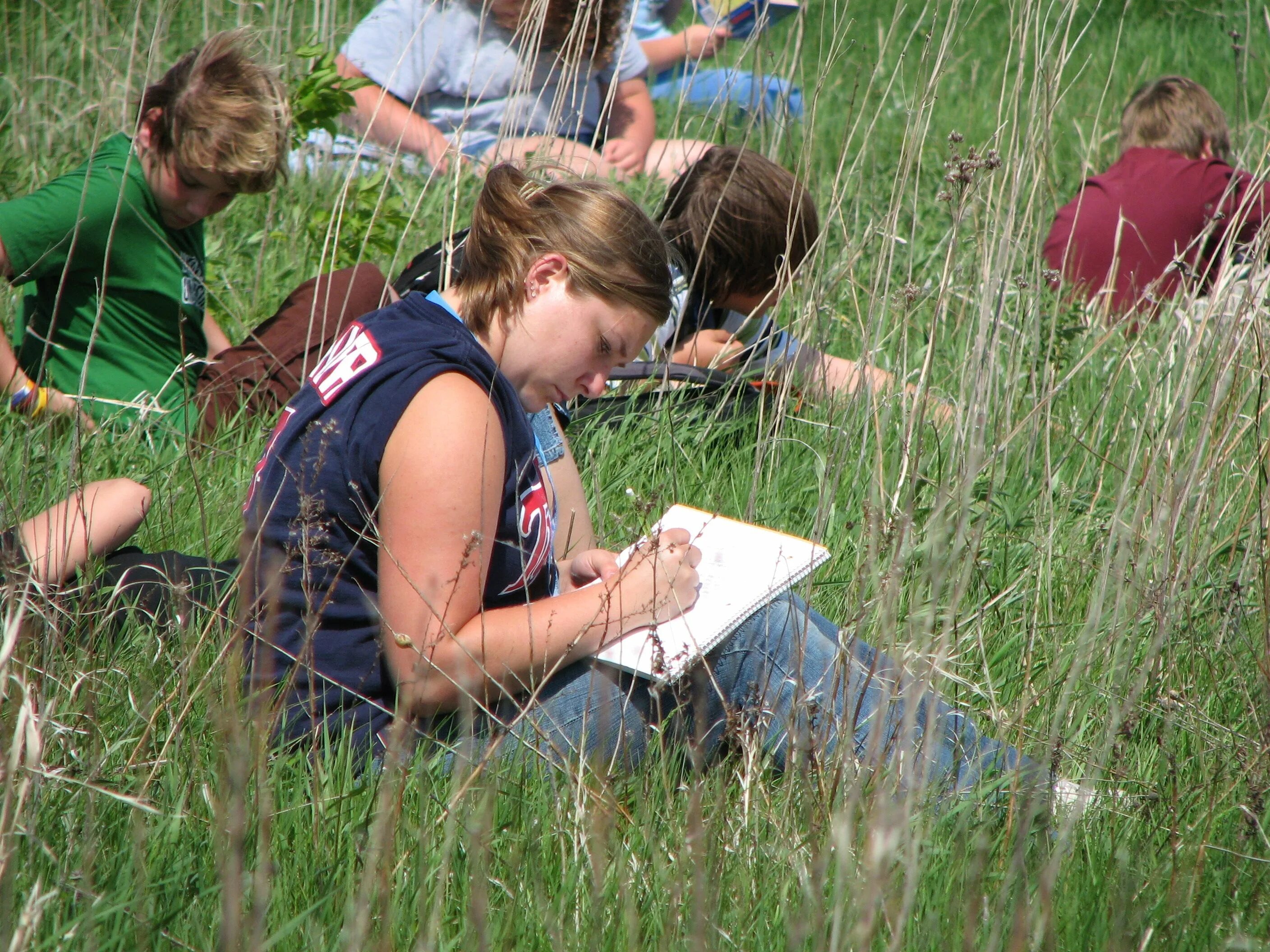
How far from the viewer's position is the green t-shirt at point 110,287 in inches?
91.5

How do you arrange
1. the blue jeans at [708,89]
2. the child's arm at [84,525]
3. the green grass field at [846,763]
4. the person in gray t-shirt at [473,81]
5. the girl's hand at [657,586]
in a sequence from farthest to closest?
1. the blue jeans at [708,89]
2. the person in gray t-shirt at [473,81]
3. the child's arm at [84,525]
4. the girl's hand at [657,586]
5. the green grass field at [846,763]

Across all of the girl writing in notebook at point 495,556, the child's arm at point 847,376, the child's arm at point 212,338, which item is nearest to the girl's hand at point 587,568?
the girl writing in notebook at point 495,556

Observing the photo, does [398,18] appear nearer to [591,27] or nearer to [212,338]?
[591,27]

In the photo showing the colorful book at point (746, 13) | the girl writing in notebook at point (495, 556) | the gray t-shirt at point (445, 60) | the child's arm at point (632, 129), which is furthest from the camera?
the child's arm at point (632, 129)

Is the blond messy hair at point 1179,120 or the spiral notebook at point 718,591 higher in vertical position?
the blond messy hair at point 1179,120

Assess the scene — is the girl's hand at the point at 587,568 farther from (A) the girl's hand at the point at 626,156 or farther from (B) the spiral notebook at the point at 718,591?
(A) the girl's hand at the point at 626,156

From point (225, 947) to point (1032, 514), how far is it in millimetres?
1909

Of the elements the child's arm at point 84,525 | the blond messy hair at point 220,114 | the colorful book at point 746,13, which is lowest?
the child's arm at point 84,525

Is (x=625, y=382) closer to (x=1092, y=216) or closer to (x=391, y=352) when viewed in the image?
(x=391, y=352)

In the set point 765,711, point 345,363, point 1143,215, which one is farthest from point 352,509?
point 1143,215

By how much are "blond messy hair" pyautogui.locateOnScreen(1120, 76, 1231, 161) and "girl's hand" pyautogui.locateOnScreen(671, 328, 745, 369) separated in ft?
6.74

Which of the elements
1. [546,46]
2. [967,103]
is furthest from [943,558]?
[967,103]

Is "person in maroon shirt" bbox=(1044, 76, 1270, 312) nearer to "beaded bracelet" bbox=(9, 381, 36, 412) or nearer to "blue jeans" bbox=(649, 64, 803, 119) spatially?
"blue jeans" bbox=(649, 64, 803, 119)

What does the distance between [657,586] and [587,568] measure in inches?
9.5
